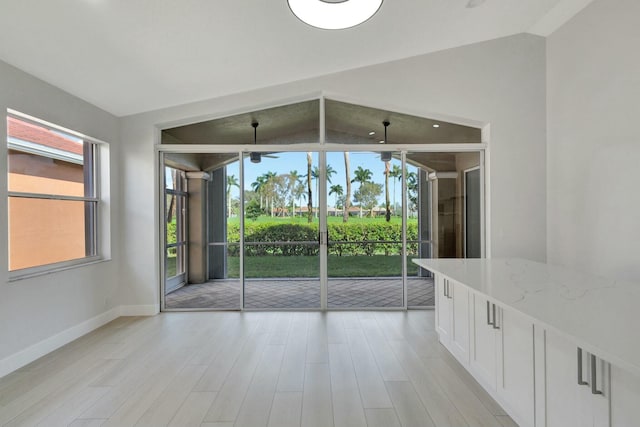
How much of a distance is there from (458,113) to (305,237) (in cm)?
267

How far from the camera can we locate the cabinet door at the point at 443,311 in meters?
3.19

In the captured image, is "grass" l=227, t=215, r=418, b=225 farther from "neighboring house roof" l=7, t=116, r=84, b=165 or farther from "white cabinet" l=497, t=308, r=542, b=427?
"white cabinet" l=497, t=308, r=542, b=427

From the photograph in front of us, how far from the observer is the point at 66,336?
3576 mm

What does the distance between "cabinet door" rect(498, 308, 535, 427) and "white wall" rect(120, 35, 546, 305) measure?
2584mm

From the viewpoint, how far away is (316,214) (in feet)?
15.9

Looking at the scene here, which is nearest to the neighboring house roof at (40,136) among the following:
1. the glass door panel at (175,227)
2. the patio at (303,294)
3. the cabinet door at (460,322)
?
the glass door panel at (175,227)

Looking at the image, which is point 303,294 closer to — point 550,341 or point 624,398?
point 550,341

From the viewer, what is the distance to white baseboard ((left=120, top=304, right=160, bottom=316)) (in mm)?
4535

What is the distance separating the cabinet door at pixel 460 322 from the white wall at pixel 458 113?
1.87 meters

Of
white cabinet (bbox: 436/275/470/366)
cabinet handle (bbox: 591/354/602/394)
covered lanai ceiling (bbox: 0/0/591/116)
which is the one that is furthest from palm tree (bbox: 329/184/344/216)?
cabinet handle (bbox: 591/354/602/394)

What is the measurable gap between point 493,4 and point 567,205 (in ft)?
7.87

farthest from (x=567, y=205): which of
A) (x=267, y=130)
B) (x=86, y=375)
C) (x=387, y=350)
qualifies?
(x=86, y=375)

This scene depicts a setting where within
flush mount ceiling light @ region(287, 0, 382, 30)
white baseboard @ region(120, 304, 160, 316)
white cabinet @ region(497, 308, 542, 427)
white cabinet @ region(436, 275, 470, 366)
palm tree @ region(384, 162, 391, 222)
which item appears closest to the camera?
white cabinet @ region(497, 308, 542, 427)

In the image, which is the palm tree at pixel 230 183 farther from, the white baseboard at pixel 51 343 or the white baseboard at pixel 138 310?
the white baseboard at pixel 51 343
